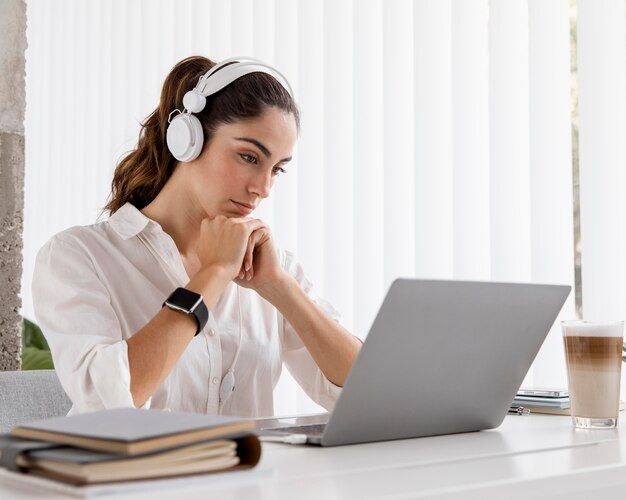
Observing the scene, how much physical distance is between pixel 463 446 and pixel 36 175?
358 cm

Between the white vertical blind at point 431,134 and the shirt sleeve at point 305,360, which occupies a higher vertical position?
the white vertical blind at point 431,134

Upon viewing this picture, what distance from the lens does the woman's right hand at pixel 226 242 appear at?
5.34ft

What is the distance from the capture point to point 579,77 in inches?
89.0

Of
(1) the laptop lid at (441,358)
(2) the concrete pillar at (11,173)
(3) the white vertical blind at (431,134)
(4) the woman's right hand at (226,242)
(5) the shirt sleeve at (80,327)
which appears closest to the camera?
(1) the laptop lid at (441,358)

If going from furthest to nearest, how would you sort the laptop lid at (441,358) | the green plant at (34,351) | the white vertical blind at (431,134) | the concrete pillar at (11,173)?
the green plant at (34,351)
the white vertical blind at (431,134)
the concrete pillar at (11,173)
the laptop lid at (441,358)

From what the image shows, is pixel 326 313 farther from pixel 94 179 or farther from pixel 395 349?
pixel 94 179

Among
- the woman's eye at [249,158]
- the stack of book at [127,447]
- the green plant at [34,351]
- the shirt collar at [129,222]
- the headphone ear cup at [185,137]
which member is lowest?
the stack of book at [127,447]

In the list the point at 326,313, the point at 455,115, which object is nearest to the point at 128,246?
the point at 326,313

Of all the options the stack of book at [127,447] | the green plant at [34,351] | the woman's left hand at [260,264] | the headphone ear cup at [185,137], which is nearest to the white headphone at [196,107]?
the headphone ear cup at [185,137]

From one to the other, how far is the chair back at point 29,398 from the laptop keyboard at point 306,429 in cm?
72

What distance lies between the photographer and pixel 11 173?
2.14 meters

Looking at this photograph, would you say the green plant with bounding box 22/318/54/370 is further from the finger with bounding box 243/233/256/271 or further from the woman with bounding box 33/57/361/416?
the finger with bounding box 243/233/256/271

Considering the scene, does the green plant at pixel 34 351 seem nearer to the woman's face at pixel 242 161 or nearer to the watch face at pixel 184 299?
the woman's face at pixel 242 161

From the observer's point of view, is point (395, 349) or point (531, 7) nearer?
point (395, 349)
